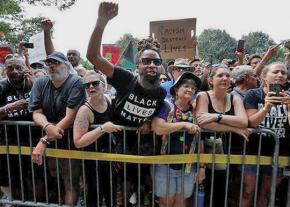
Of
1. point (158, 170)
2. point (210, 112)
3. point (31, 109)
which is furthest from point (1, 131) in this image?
point (210, 112)

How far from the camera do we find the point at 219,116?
3.33m

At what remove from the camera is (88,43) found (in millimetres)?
3139

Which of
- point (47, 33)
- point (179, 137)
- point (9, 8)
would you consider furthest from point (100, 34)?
point (9, 8)

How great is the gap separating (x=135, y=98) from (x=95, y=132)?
555mm

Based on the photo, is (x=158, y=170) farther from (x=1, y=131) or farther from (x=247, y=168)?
(x=1, y=131)

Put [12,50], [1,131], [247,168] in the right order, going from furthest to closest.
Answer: [12,50] → [1,131] → [247,168]

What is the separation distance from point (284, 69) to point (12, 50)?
5.59 meters

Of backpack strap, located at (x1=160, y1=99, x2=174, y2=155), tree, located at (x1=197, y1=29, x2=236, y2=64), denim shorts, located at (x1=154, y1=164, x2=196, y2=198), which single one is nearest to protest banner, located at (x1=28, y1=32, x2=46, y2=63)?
backpack strap, located at (x1=160, y1=99, x2=174, y2=155)

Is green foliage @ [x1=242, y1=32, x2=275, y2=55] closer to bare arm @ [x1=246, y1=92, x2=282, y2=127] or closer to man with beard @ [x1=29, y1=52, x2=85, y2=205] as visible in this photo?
bare arm @ [x1=246, y1=92, x2=282, y2=127]

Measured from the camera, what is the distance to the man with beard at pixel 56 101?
3582mm

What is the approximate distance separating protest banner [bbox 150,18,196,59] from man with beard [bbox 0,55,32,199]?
3515 mm

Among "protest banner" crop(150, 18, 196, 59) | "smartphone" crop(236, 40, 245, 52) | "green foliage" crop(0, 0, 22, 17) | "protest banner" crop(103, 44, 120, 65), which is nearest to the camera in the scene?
"smartphone" crop(236, 40, 245, 52)

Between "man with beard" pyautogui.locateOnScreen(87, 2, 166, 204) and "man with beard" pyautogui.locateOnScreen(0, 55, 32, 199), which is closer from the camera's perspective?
"man with beard" pyautogui.locateOnScreen(87, 2, 166, 204)

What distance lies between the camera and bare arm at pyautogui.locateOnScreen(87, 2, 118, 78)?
3.02 meters
